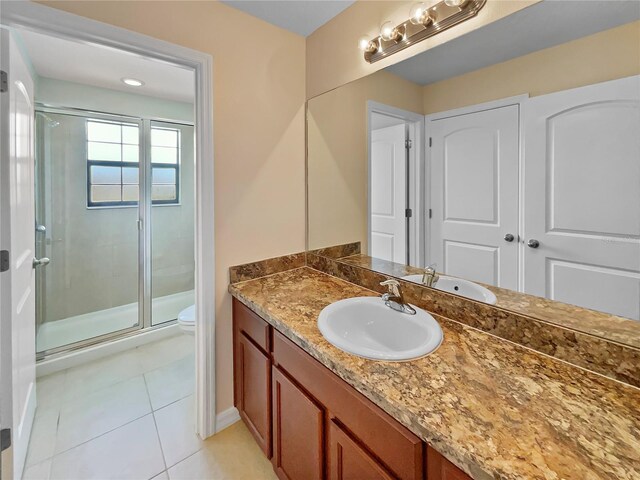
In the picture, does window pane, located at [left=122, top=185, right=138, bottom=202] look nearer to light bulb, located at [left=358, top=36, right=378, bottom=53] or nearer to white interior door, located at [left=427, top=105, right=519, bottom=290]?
light bulb, located at [left=358, top=36, right=378, bottom=53]

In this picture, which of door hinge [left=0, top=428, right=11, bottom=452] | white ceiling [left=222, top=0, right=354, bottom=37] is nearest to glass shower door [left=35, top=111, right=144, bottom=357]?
door hinge [left=0, top=428, right=11, bottom=452]

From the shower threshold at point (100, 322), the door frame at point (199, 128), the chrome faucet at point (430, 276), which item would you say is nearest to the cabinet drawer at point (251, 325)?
the door frame at point (199, 128)

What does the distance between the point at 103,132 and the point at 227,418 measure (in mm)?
2578

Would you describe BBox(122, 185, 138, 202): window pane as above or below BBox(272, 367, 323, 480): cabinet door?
above

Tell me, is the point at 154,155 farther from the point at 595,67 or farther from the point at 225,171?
the point at 595,67

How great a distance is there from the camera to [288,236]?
6.29 ft

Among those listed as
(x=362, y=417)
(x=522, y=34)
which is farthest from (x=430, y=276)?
(x=522, y=34)

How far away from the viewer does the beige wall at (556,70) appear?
85 centimetres

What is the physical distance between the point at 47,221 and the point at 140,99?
4.22ft

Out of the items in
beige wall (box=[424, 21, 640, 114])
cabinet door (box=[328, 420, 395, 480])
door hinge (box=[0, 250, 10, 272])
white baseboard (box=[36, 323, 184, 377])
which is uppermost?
beige wall (box=[424, 21, 640, 114])

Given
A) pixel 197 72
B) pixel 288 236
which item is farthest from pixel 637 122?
pixel 197 72

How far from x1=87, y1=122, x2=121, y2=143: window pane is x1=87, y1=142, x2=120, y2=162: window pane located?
42mm

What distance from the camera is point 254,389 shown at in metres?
1.49

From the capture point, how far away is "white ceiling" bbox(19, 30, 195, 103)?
6.15 feet
